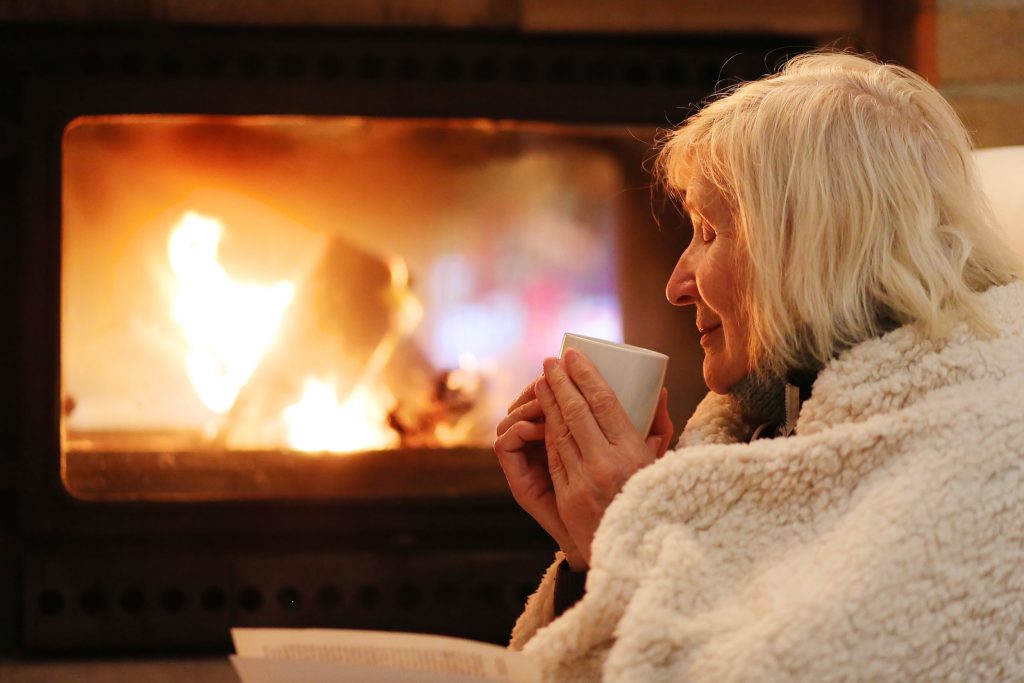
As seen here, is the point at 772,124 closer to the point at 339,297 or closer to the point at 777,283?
the point at 777,283

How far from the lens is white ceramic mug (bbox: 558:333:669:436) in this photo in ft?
2.67

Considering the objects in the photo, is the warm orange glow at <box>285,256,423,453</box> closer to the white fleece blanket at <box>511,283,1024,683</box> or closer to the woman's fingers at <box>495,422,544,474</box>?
the woman's fingers at <box>495,422,544,474</box>

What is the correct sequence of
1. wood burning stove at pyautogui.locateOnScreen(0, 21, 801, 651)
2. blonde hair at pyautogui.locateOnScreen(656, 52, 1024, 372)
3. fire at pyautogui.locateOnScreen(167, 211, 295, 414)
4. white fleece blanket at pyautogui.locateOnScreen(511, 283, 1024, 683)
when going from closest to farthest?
1. white fleece blanket at pyautogui.locateOnScreen(511, 283, 1024, 683)
2. blonde hair at pyautogui.locateOnScreen(656, 52, 1024, 372)
3. wood burning stove at pyautogui.locateOnScreen(0, 21, 801, 651)
4. fire at pyautogui.locateOnScreen(167, 211, 295, 414)

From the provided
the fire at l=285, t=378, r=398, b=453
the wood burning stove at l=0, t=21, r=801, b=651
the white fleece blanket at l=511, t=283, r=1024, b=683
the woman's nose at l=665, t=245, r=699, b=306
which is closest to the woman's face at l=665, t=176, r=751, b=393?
the woman's nose at l=665, t=245, r=699, b=306

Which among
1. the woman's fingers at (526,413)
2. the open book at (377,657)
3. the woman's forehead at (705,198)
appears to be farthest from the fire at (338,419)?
the open book at (377,657)

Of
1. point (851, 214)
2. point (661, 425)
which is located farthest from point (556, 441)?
point (851, 214)

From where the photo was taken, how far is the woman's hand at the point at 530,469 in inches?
34.3

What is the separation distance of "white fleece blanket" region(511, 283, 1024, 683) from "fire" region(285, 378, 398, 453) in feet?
3.22

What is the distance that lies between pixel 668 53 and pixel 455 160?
344 mm

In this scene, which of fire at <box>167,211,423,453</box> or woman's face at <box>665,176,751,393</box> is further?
fire at <box>167,211,423,453</box>

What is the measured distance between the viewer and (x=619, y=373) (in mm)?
816

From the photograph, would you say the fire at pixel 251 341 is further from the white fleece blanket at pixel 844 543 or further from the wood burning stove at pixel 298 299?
the white fleece blanket at pixel 844 543

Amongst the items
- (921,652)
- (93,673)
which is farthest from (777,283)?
(93,673)

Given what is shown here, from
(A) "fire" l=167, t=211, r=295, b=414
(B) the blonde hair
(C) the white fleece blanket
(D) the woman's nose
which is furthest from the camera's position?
(A) "fire" l=167, t=211, r=295, b=414
